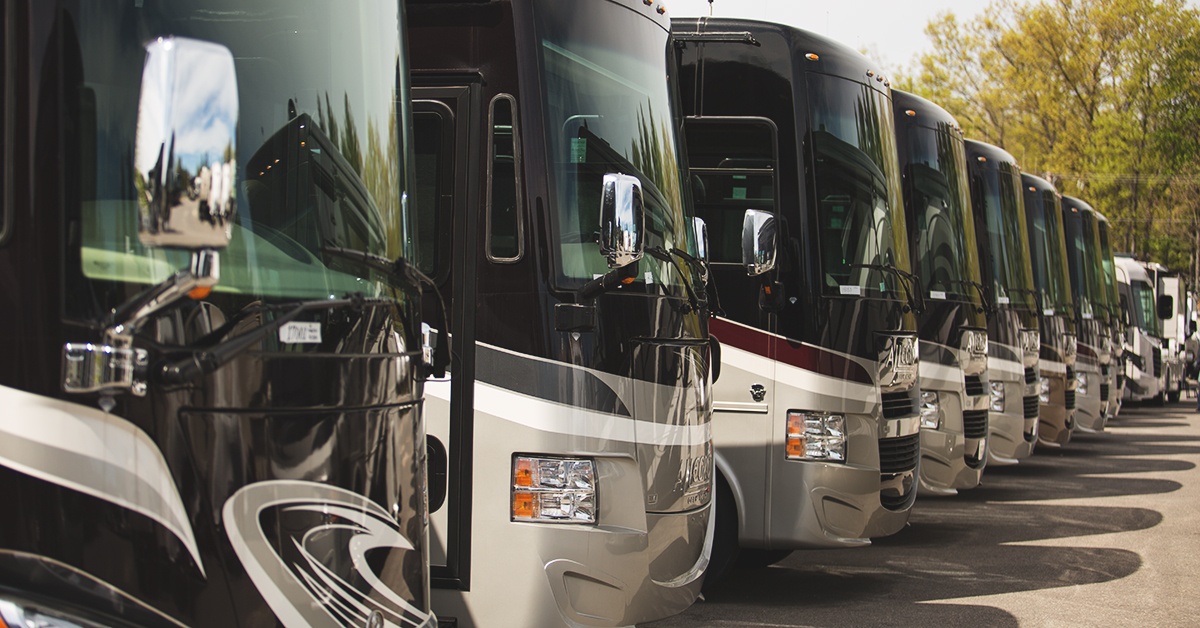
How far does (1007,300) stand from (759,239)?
6.93m

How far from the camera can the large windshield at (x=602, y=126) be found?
18.7ft

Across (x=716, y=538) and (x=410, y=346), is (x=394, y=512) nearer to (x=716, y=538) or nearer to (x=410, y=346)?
(x=410, y=346)

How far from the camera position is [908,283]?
9.39 meters

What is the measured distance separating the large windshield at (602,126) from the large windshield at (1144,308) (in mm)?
24316

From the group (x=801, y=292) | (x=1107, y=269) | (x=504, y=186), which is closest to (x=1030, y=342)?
(x=801, y=292)

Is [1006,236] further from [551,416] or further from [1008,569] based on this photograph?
[551,416]

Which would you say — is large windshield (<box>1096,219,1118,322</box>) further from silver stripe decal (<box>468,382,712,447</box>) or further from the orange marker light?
the orange marker light

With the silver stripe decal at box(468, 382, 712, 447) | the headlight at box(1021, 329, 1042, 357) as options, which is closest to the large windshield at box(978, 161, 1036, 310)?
the headlight at box(1021, 329, 1042, 357)

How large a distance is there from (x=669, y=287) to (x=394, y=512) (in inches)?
98.7

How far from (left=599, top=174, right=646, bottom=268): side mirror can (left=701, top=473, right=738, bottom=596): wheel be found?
3.41 meters

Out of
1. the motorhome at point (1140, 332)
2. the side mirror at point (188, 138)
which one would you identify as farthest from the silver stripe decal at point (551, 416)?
the motorhome at point (1140, 332)

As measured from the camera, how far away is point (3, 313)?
2.95 m

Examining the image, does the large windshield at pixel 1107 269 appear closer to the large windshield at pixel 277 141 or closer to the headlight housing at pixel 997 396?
the headlight housing at pixel 997 396

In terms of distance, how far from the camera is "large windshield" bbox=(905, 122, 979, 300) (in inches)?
459
